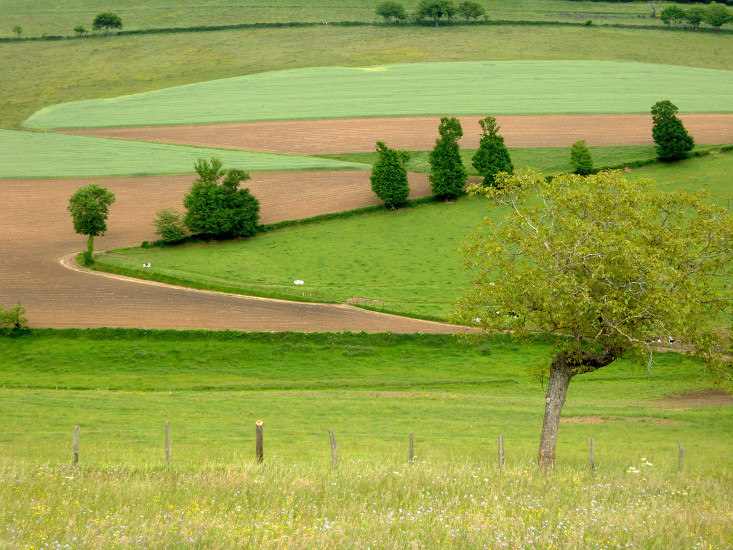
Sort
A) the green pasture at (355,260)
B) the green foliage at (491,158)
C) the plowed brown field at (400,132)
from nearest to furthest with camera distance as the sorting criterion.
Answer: the green pasture at (355,260)
the green foliage at (491,158)
the plowed brown field at (400,132)

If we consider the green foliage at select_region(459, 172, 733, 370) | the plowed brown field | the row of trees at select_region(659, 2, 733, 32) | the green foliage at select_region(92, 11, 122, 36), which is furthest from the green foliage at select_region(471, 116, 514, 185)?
the green foliage at select_region(92, 11, 122, 36)

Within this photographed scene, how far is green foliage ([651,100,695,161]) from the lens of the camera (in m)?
108

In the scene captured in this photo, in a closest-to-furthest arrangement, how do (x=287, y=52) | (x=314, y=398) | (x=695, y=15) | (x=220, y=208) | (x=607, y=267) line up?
1. (x=607, y=267)
2. (x=314, y=398)
3. (x=220, y=208)
4. (x=287, y=52)
5. (x=695, y=15)

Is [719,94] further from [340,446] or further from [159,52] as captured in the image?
[340,446]

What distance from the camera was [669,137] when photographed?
355ft

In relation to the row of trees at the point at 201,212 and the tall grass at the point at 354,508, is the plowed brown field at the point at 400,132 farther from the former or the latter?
the tall grass at the point at 354,508

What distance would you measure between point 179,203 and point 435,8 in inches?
4545

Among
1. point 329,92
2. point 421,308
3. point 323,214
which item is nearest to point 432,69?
point 329,92

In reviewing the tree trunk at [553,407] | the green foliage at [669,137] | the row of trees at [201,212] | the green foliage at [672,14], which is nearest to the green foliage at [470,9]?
the green foliage at [672,14]

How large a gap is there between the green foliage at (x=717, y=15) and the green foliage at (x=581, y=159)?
9989 cm

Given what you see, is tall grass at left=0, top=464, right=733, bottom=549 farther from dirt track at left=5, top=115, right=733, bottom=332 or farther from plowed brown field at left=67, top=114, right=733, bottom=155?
plowed brown field at left=67, top=114, right=733, bottom=155

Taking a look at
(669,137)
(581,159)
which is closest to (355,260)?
(581,159)

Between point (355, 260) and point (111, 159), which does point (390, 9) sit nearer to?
point (111, 159)

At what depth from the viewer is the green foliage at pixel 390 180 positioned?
319 feet
